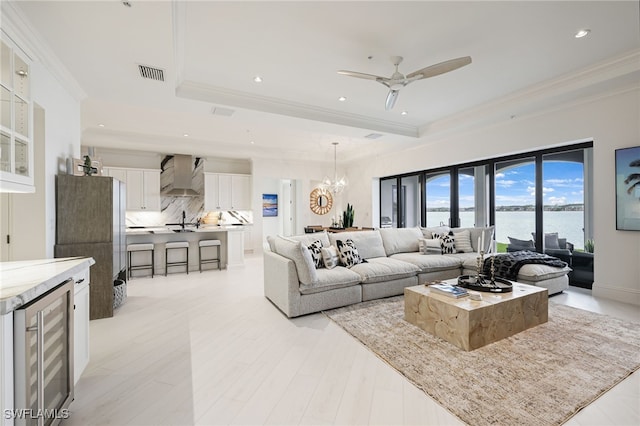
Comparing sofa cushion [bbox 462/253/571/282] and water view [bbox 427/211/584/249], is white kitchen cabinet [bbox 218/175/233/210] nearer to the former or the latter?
water view [bbox 427/211/584/249]

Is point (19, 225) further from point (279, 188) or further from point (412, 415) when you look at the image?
point (279, 188)

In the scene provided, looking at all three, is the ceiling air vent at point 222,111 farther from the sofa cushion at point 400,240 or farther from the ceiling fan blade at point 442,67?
the sofa cushion at point 400,240

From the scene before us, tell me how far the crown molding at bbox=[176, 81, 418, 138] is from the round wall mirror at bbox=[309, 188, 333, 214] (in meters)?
3.95

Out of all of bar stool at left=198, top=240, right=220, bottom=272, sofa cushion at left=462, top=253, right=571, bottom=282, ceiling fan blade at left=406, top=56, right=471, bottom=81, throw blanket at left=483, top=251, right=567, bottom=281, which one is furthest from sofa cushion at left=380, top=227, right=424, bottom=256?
bar stool at left=198, top=240, right=220, bottom=272

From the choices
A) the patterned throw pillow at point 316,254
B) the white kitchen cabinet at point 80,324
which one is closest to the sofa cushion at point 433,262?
the patterned throw pillow at point 316,254

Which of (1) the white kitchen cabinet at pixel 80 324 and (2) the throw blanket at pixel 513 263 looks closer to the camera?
(1) the white kitchen cabinet at pixel 80 324

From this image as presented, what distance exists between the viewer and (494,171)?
5.80 meters

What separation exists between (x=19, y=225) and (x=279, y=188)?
24.3 feet

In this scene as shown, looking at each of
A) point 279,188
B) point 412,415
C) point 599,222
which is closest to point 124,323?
point 412,415

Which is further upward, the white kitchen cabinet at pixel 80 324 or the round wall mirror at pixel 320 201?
the round wall mirror at pixel 320 201

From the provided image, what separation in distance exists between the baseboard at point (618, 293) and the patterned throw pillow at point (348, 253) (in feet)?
11.1

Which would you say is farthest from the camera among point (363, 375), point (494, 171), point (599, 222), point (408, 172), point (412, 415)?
point (408, 172)

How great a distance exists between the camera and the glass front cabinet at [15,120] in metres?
1.99

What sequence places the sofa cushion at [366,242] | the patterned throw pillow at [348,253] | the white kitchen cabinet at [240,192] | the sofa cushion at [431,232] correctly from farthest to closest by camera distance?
1. the white kitchen cabinet at [240,192]
2. the sofa cushion at [431,232]
3. the sofa cushion at [366,242]
4. the patterned throw pillow at [348,253]
